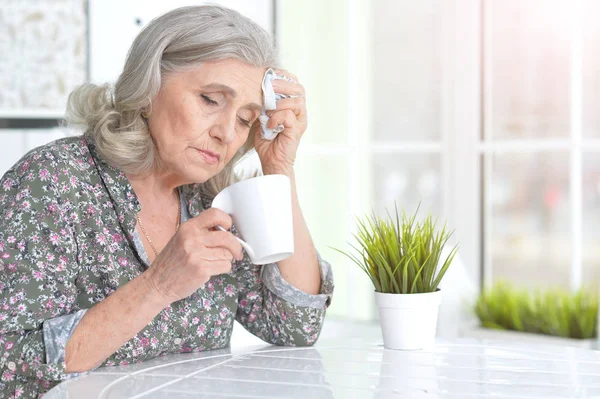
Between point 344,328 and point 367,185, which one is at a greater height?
point 367,185

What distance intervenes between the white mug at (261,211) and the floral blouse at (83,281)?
0.94 ft

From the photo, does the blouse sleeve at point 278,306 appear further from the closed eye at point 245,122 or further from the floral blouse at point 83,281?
the closed eye at point 245,122

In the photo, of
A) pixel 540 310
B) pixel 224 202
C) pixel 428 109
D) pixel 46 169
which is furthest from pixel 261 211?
pixel 428 109

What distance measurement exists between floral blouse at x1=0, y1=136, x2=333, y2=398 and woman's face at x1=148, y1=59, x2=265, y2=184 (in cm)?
12

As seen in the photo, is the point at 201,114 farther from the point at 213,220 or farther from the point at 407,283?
the point at 407,283

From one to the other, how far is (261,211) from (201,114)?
1.08 ft

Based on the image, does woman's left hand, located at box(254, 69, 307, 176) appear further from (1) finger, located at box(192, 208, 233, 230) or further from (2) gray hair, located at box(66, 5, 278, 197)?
(1) finger, located at box(192, 208, 233, 230)

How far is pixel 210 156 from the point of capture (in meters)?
1.67

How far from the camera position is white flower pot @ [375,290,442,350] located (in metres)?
1.54

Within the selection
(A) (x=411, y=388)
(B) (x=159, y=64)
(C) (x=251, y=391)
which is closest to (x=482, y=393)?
(A) (x=411, y=388)

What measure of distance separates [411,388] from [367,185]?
262 cm

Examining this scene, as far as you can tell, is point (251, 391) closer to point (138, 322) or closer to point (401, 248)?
point (138, 322)

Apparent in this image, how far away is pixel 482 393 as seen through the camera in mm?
1221

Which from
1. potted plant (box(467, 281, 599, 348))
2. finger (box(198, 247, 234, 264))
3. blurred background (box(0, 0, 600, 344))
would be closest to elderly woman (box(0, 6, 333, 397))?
finger (box(198, 247, 234, 264))
